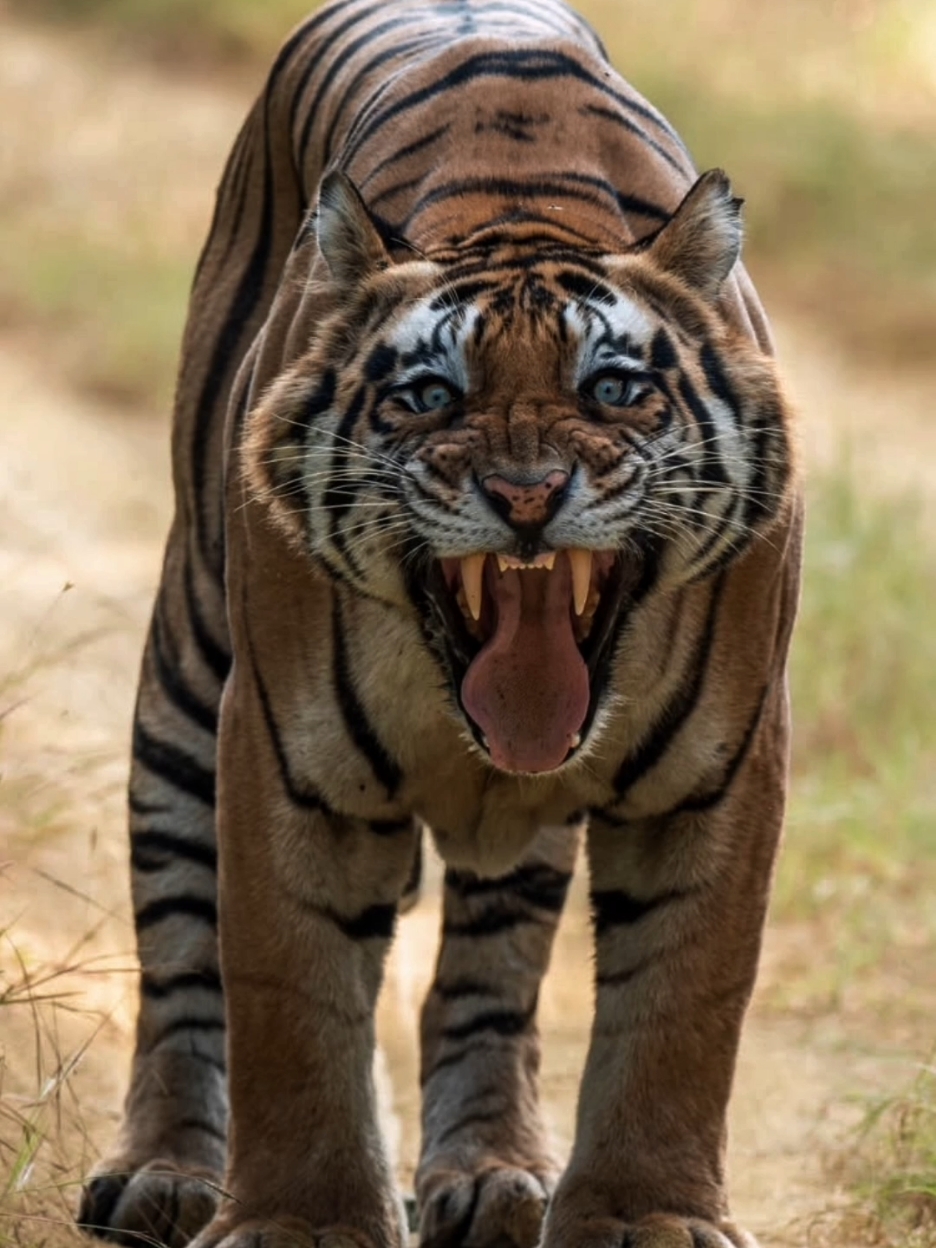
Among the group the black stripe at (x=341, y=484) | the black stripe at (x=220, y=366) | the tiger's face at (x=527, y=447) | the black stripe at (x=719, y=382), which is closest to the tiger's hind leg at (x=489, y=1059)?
the black stripe at (x=220, y=366)

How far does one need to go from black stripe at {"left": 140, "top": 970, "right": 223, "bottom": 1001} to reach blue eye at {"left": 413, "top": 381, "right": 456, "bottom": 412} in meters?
1.23

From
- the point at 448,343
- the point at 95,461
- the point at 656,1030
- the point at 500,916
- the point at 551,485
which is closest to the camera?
the point at 551,485

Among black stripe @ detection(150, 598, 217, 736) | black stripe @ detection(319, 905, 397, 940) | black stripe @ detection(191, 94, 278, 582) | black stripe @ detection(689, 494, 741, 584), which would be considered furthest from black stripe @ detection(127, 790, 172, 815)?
black stripe @ detection(689, 494, 741, 584)

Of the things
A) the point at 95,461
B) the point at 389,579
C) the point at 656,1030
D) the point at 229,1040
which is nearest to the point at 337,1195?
the point at 229,1040

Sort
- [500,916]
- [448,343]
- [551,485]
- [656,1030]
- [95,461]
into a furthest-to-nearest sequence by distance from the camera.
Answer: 1. [95,461]
2. [500,916]
3. [656,1030]
4. [448,343]
5. [551,485]

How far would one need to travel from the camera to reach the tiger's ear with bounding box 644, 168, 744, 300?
3072 mm

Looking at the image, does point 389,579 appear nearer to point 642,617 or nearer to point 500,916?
point 642,617

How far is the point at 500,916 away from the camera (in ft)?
13.4

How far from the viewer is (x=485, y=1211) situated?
371 centimetres

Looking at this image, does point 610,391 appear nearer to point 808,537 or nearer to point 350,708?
point 350,708

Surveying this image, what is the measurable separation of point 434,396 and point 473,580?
0.68ft

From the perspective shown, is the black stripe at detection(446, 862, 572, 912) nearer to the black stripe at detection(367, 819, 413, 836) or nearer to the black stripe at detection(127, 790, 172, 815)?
the black stripe at detection(127, 790, 172, 815)

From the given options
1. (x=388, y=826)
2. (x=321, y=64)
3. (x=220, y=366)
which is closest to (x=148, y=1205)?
(x=388, y=826)

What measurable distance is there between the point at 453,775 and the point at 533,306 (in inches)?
24.1
